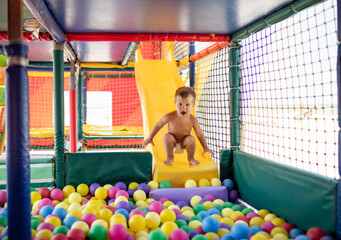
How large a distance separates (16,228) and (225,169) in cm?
216

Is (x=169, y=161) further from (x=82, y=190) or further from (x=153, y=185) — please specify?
(x=82, y=190)

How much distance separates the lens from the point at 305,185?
1916 mm

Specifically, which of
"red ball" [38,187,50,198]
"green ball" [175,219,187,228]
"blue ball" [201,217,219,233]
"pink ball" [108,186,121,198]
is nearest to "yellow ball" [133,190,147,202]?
"pink ball" [108,186,121,198]

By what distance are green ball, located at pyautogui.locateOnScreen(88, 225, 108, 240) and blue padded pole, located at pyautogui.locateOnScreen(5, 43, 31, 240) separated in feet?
1.67

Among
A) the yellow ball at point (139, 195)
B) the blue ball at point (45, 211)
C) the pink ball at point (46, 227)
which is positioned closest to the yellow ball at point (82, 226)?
the pink ball at point (46, 227)

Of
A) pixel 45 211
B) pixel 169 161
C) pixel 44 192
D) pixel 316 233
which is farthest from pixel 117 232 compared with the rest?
pixel 169 161

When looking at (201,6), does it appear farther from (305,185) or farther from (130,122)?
(130,122)

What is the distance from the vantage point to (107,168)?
2.92m

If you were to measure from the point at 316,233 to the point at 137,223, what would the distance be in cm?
102

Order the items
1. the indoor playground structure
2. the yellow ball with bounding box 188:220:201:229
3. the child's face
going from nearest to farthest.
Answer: the indoor playground structure < the yellow ball with bounding box 188:220:201:229 < the child's face

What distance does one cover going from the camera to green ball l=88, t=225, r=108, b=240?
5.67 ft

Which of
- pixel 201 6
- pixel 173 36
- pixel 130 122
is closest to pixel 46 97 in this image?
pixel 130 122

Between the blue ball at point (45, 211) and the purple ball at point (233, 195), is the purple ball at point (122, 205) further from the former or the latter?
the purple ball at point (233, 195)

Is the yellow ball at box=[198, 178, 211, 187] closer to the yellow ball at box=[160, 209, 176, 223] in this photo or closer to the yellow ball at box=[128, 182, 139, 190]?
the yellow ball at box=[128, 182, 139, 190]
